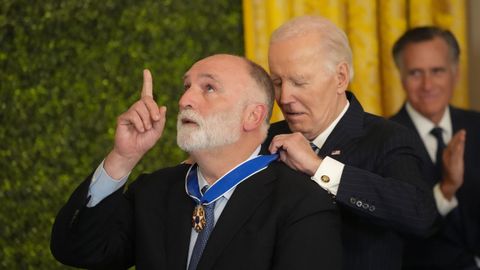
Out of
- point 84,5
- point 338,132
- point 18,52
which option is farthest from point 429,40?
point 18,52

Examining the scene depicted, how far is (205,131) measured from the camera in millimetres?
2156

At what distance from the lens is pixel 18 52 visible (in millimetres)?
4473

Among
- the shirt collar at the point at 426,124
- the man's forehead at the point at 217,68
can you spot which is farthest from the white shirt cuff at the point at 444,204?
the man's forehead at the point at 217,68

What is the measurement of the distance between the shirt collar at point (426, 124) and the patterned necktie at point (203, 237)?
152 cm

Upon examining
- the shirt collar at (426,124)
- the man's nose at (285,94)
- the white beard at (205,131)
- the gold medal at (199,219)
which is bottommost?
the shirt collar at (426,124)

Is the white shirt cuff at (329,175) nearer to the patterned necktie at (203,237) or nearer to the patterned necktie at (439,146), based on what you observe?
the patterned necktie at (203,237)

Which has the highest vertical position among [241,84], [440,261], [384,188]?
[241,84]

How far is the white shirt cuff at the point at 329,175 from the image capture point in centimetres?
222

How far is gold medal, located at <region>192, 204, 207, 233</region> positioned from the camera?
A: 2.14 meters

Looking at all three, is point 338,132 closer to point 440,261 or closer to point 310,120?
point 310,120

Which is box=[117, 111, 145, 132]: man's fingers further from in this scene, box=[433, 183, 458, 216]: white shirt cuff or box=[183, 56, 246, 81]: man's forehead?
box=[433, 183, 458, 216]: white shirt cuff

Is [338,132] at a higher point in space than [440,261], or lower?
higher

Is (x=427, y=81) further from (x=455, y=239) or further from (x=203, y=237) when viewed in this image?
(x=203, y=237)

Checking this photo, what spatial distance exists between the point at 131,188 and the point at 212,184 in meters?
0.31
